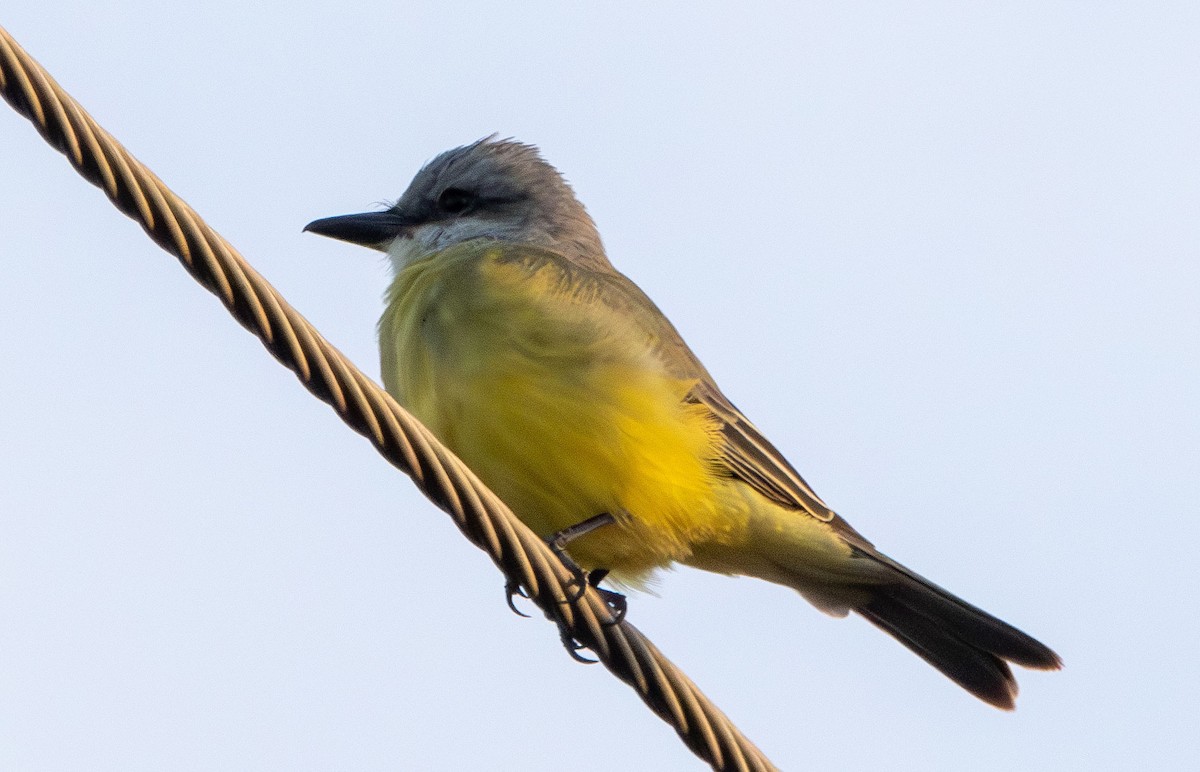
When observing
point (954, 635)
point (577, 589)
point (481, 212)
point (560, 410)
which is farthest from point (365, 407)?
point (481, 212)

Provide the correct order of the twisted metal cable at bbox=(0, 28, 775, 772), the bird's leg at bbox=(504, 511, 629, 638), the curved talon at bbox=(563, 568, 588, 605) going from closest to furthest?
the twisted metal cable at bbox=(0, 28, 775, 772)
the curved talon at bbox=(563, 568, 588, 605)
the bird's leg at bbox=(504, 511, 629, 638)

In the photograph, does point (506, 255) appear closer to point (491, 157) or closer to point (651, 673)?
point (491, 157)

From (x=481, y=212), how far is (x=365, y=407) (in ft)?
12.7

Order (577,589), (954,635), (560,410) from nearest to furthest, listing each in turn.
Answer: (577,589)
(560,410)
(954,635)

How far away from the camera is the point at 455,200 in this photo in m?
6.63

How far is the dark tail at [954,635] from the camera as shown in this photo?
5.72m

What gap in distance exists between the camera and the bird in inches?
192

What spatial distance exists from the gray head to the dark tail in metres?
1.72

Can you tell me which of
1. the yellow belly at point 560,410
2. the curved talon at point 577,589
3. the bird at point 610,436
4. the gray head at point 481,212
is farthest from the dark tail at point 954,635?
the curved talon at point 577,589

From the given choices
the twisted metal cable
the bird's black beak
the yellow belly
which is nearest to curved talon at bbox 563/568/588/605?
the twisted metal cable

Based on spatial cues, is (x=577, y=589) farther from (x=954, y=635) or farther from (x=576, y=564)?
(x=954, y=635)

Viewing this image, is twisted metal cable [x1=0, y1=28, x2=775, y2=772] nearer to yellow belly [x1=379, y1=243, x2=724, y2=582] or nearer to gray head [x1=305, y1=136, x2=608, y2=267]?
yellow belly [x1=379, y1=243, x2=724, y2=582]

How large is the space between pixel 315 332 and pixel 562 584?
0.89 m

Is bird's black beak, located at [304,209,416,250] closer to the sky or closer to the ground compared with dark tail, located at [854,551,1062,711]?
closer to the sky
